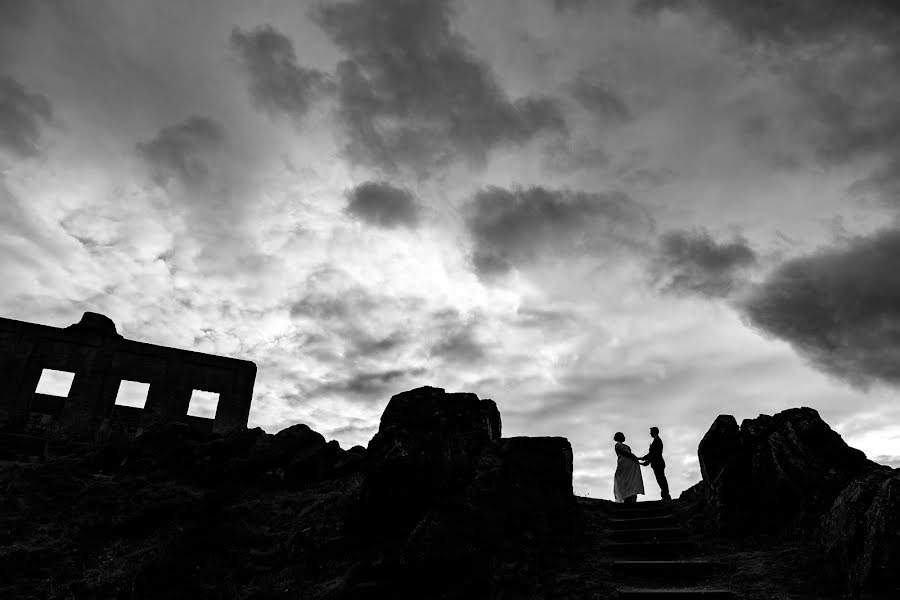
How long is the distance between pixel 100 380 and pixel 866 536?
101 ft

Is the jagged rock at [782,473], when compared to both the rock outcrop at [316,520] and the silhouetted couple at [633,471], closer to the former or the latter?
the rock outcrop at [316,520]

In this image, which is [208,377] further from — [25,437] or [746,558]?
[746,558]

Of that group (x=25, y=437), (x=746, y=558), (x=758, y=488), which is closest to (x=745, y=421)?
(x=758, y=488)

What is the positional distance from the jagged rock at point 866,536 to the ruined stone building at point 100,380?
27.8 m

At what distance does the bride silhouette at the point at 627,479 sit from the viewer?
13.3m

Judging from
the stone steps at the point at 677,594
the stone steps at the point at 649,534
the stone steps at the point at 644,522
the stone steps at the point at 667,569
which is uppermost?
the stone steps at the point at 644,522

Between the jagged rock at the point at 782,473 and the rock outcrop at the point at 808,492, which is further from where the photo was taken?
the jagged rock at the point at 782,473

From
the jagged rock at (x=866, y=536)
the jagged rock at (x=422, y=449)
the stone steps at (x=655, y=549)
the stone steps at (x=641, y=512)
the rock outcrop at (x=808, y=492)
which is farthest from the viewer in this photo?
the stone steps at (x=641, y=512)

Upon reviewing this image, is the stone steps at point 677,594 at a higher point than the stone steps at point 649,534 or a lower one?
lower

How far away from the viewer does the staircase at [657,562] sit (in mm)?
6660

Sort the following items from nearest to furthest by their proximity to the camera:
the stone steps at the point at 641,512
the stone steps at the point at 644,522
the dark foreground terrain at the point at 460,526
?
the dark foreground terrain at the point at 460,526 < the stone steps at the point at 644,522 < the stone steps at the point at 641,512

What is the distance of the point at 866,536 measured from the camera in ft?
19.1

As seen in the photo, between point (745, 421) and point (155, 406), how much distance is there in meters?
27.4

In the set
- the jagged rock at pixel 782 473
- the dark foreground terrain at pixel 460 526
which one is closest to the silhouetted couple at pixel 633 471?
the dark foreground terrain at pixel 460 526
